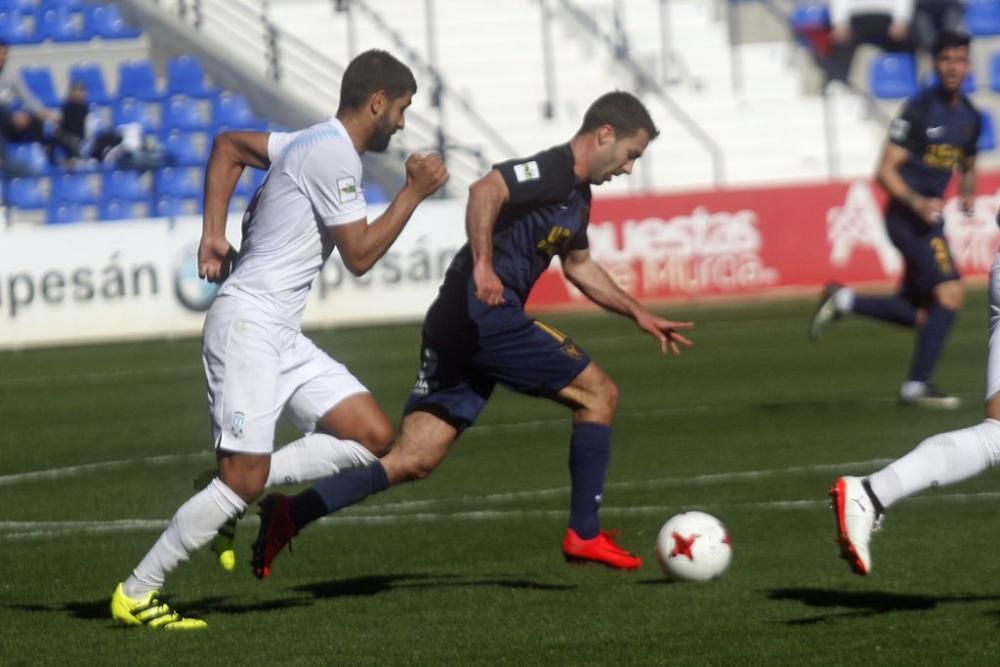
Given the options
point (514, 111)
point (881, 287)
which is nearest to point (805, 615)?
point (881, 287)

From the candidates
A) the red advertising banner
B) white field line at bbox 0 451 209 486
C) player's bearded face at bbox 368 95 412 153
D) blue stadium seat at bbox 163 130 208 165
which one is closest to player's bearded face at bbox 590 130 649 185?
player's bearded face at bbox 368 95 412 153

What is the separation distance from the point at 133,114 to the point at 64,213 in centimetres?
266

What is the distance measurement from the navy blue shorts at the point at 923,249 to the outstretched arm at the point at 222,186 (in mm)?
7297

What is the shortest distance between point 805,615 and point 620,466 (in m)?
4.83

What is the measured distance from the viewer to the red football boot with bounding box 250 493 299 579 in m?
7.70

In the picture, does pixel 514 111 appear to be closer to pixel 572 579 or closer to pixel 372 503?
pixel 372 503

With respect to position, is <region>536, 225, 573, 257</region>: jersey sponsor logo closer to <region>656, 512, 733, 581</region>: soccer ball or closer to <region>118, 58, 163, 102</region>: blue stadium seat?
<region>656, 512, 733, 581</region>: soccer ball

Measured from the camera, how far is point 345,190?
727 cm

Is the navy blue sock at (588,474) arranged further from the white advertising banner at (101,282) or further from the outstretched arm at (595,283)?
the white advertising banner at (101,282)

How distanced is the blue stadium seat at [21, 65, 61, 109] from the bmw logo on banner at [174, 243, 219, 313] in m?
6.01

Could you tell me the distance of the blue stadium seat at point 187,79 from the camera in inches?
1175

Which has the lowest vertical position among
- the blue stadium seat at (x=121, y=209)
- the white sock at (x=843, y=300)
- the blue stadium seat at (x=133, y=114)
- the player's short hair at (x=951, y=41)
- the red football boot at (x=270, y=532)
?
the blue stadium seat at (x=121, y=209)

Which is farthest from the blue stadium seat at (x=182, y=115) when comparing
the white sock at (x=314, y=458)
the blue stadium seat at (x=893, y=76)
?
the white sock at (x=314, y=458)

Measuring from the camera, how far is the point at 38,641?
7234 millimetres
